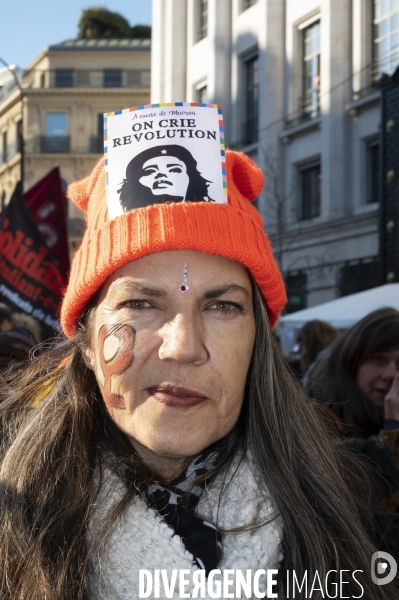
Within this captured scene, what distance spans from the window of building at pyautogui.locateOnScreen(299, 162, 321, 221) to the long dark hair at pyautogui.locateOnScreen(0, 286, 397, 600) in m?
17.9

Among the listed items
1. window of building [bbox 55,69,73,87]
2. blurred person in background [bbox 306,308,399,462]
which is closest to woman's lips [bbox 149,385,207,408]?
blurred person in background [bbox 306,308,399,462]

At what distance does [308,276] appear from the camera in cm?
1944

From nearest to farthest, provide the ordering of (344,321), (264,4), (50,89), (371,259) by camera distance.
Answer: (344,321), (371,259), (264,4), (50,89)

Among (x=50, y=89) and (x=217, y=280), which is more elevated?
(x=50, y=89)

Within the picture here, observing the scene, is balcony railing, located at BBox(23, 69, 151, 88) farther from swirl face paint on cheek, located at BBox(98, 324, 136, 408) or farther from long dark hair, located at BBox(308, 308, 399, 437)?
swirl face paint on cheek, located at BBox(98, 324, 136, 408)

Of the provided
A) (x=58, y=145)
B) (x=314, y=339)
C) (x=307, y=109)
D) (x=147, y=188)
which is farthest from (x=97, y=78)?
Answer: (x=147, y=188)

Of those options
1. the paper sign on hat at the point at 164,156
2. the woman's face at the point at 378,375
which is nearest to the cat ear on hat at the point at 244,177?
the paper sign on hat at the point at 164,156

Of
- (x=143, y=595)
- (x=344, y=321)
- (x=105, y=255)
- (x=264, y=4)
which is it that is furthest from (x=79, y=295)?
(x=264, y=4)

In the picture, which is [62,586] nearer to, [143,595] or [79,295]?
[143,595]

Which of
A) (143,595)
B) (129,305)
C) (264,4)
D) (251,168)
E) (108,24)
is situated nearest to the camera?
(143,595)

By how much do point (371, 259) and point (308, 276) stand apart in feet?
7.64

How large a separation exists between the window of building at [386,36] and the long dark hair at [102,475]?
16.1 m

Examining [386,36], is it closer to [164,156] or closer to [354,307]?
[354,307]

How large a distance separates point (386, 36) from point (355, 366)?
15.2m
